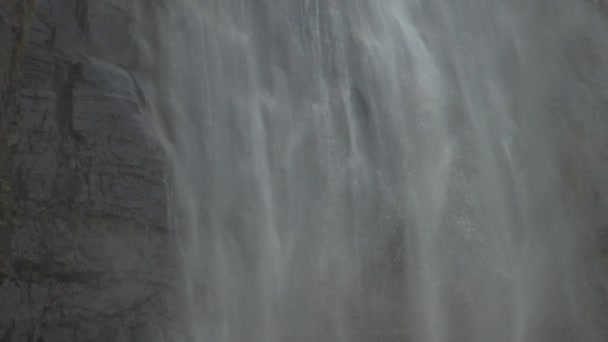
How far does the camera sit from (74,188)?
680cm

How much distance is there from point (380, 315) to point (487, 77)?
5.21 m

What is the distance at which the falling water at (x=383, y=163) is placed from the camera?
8594 mm

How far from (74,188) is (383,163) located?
5.24 meters

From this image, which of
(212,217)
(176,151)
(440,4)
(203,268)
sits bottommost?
(203,268)

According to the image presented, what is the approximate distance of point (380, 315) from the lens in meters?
10.5

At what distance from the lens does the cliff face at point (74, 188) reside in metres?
6.38

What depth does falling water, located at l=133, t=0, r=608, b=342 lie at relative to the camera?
8594 mm

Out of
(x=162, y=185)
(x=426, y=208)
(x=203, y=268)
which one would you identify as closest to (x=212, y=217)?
(x=203, y=268)

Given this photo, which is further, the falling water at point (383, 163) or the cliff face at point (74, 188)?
the falling water at point (383, 163)

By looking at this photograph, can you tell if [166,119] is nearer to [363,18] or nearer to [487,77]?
[363,18]

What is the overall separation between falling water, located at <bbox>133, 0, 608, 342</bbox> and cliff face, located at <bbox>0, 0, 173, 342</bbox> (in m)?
0.59

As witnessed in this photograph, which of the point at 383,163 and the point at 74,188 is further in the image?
the point at 383,163

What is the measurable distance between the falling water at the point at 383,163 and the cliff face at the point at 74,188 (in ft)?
1.94

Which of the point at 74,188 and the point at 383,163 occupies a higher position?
the point at 383,163
